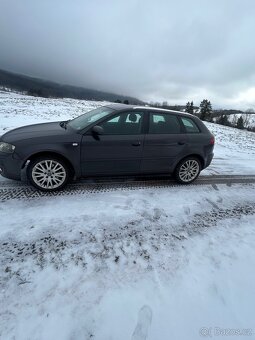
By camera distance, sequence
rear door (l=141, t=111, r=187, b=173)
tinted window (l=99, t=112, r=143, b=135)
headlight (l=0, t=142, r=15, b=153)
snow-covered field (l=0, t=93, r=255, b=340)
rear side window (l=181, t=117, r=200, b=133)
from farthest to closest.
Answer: rear side window (l=181, t=117, r=200, b=133) < rear door (l=141, t=111, r=187, b=173) < tinted window (l=99, t=112, r=143, b=135) < headlight (l=0, t=142, r=15, b=153) < snow-covered field (l=0, t=93, r=255, b=340)

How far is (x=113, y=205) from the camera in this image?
4.30 m

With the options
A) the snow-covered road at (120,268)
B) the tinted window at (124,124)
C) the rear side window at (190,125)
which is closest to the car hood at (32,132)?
the tinted window at (124,124)

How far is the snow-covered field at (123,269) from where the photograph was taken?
7.56 ft

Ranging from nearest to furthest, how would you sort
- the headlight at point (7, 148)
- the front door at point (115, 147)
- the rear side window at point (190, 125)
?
the headlight at point (7, 148), the front door at point (115, 147), the rear side window at point (190, 125)

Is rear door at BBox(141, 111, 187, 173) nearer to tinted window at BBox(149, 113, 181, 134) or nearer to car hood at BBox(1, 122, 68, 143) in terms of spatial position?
tinted window at BBox(149, 113, 181, 134)

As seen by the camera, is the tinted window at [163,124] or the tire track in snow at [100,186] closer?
the tire track in snow at [100,186]

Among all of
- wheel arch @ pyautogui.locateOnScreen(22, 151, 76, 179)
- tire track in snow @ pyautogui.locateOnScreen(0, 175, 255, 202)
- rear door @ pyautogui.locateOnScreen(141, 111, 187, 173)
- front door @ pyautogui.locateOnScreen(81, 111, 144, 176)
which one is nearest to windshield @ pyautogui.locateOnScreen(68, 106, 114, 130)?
front door @ pyautogui.locateOnScreen(81, 111, 144, 176)

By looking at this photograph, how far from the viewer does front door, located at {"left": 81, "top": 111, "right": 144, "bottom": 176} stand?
466 centimetres

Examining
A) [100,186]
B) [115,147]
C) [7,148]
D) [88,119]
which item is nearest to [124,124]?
[115,147]

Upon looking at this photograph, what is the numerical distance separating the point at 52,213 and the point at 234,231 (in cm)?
294

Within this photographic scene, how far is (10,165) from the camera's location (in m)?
4.36

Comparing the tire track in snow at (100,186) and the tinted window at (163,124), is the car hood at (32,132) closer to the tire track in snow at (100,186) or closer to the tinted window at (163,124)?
the tire track in snow at (100,186)

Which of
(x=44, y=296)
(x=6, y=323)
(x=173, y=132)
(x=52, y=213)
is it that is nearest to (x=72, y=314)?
(x=44, y=296)

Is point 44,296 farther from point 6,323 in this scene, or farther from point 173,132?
point 173,132
